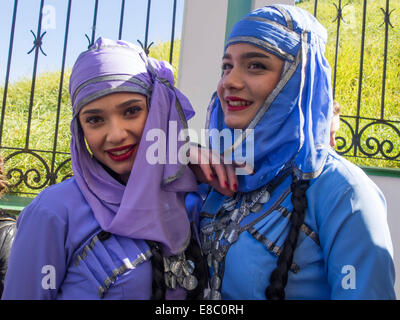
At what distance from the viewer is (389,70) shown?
6449 mm

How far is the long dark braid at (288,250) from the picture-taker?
1.21 metres

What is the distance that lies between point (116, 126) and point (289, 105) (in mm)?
658

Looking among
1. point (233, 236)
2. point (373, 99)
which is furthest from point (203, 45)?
point (373, 99)

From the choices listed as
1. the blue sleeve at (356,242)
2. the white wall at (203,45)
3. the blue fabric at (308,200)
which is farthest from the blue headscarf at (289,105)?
the white wall at (203,45)

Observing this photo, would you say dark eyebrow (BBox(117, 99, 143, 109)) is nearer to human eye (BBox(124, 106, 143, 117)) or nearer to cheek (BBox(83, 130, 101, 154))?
human eye (BBox(124, 106, 143, 117))

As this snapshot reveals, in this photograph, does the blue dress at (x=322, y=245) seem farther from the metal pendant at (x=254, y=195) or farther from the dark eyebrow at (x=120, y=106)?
the dark eyebrow at (x=120, y=106)

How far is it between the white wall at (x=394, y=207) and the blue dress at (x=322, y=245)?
6.29ft

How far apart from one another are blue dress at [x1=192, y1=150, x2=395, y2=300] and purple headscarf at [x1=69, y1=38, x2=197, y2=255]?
21 centimetres

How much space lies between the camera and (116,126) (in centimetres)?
145

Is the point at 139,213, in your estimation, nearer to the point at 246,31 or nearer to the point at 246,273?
the point at 246,273

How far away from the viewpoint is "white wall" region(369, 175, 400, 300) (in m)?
2.97

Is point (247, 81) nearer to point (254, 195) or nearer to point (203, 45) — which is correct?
point (254, 195)

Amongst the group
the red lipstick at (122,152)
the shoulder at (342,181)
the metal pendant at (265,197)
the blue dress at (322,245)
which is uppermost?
the red lipstick at (122,152)

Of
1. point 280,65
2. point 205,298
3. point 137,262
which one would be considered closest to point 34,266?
point 137,262
